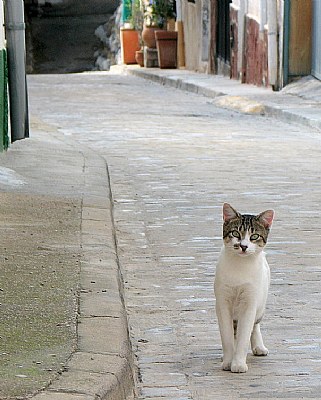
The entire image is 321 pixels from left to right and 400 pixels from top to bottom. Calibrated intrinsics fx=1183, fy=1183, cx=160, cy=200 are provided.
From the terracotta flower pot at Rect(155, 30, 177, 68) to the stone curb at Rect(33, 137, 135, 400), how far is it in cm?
2514

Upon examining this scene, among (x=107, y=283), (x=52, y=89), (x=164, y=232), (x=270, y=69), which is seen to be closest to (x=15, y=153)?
(x=164, y=232)

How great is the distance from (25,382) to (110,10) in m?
32.9

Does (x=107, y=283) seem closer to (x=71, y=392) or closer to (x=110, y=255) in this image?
(x=110, y=255)

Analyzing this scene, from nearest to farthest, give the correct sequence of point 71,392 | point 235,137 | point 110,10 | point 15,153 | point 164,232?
point 71,392
point 164,232
point 15,153
point 235,137
point 110,10

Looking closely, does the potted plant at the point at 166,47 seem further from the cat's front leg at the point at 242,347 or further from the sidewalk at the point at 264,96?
the cat's front leg at the point at 242,347

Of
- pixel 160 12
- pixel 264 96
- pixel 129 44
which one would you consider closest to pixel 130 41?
pixel 129 44

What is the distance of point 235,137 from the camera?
13852 millimetres

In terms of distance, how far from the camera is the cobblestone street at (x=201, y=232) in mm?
4551

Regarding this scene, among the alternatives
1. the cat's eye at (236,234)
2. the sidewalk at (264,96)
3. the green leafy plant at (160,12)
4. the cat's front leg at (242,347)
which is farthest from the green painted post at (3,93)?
the green leafy plant at (160,12)

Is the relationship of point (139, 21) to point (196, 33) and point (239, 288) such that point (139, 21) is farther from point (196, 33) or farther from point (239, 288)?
point (239, 288)

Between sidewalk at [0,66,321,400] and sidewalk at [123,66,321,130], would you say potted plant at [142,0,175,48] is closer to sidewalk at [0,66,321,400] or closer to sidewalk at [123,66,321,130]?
sidewalk at [123,66,321,130]

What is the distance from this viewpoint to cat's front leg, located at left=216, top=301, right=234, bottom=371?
4523mm

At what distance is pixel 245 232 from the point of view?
457 centimetres

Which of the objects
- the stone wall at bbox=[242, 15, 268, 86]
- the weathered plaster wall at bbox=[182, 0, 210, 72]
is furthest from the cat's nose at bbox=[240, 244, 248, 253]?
the weathered plaster wall at bbox=[182, 0, 210, 72]
